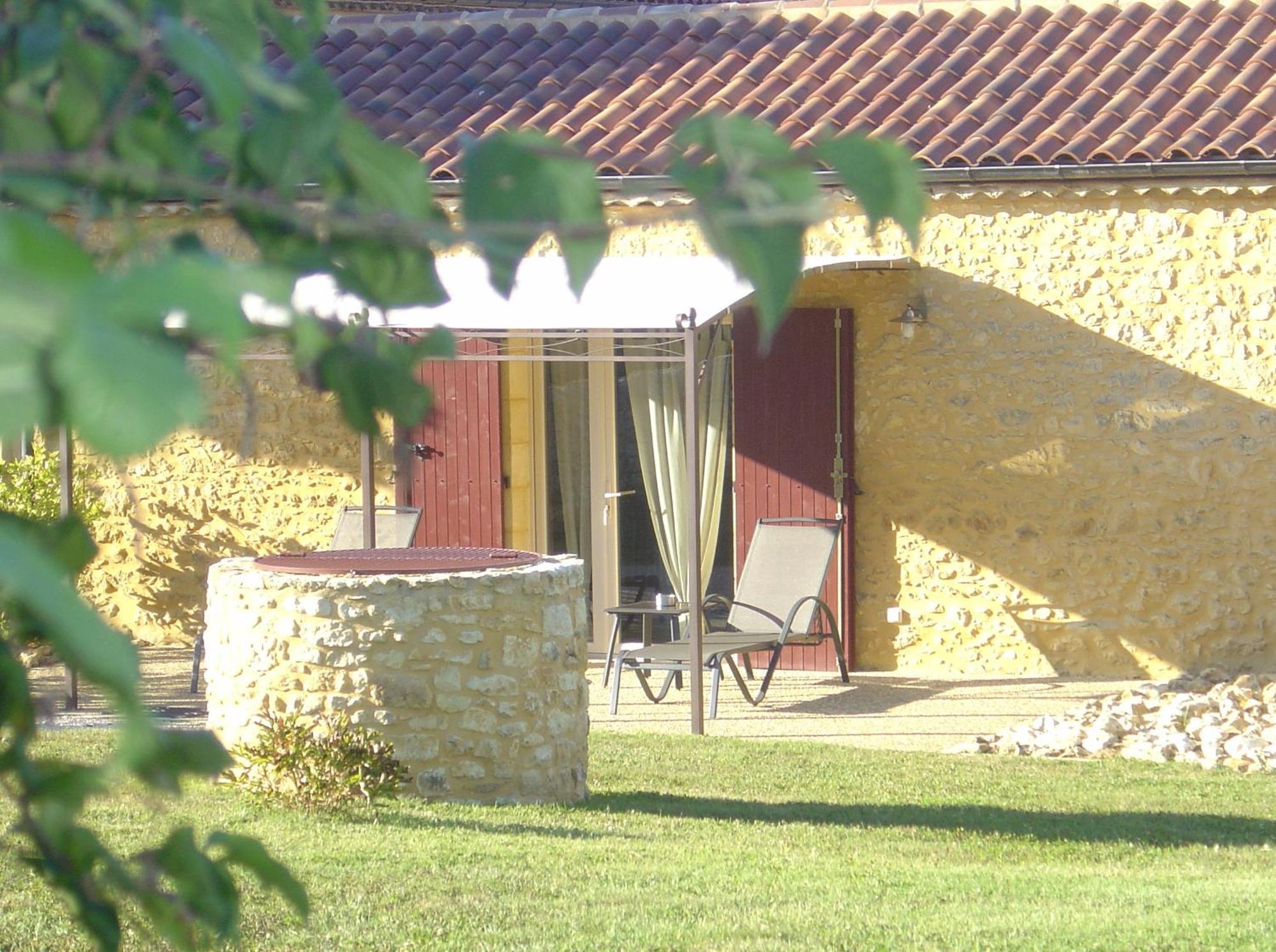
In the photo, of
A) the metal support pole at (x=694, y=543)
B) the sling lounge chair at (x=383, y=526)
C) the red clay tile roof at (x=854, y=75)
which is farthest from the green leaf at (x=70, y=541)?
the sling lounge chair at (x=383, y=526)

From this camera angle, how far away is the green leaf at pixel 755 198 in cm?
76

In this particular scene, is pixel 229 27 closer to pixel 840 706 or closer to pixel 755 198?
pixel 755 198

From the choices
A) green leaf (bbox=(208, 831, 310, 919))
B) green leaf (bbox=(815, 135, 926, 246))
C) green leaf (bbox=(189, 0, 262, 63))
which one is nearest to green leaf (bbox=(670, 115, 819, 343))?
green leaf (bbox=(815, 135, 926, 246))

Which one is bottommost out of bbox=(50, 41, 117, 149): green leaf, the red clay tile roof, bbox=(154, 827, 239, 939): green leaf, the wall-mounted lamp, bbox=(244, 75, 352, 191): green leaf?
bbox=(154, 827, 239, 939): green leaf

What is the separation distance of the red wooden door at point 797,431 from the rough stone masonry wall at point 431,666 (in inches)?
152

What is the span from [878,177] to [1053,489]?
919 cm

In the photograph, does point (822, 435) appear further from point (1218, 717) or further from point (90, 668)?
point (90, 668)

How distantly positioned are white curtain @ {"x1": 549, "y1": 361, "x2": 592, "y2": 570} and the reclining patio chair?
4.41 ft

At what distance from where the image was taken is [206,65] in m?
0.72

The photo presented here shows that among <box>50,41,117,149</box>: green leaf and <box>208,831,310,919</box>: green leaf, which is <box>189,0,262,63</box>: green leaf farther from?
<box>208,831,310,919</box>: green leaf

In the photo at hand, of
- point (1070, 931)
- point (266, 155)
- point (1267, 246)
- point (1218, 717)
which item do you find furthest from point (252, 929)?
point (1267, 246)

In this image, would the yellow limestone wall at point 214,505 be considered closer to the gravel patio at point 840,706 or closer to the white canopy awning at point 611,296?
the gravel patio at point 840,706

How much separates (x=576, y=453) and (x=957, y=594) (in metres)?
2.77

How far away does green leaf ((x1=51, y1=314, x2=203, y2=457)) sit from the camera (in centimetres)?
55
